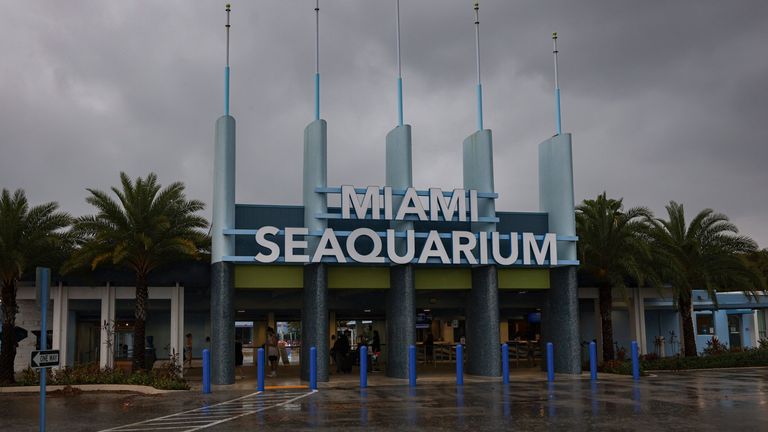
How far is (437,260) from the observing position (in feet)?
85.3

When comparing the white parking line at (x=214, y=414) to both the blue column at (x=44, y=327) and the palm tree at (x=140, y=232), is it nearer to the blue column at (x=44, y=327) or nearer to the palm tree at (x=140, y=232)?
the blue column at (x=44, y=327)

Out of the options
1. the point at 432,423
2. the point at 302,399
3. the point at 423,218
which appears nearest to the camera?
the point at 432,423

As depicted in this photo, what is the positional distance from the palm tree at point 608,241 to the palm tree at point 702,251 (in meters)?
2.14

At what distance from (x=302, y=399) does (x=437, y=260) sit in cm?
816

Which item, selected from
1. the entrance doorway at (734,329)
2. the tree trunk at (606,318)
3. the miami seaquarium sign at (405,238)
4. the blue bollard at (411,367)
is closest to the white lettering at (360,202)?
the miami seaquarium sign at (405,238)

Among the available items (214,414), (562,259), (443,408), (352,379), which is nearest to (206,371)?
(214,414)

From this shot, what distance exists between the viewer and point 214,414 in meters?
16.5

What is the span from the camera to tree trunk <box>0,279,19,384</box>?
24641 millimetres

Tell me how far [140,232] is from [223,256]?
4.17 m

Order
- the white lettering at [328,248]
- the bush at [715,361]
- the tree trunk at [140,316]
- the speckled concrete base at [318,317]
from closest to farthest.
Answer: the white lettering at [328,248], the speckled concrete base at [318,317], the tree trunk at [140,316], the bush at [715,361]

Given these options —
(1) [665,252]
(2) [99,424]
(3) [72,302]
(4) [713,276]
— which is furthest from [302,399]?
(4) [713,276]

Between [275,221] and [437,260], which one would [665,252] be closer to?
[437,260]

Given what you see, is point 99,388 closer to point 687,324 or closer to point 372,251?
point 372,251

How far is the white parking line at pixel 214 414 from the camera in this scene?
47.5 ft
